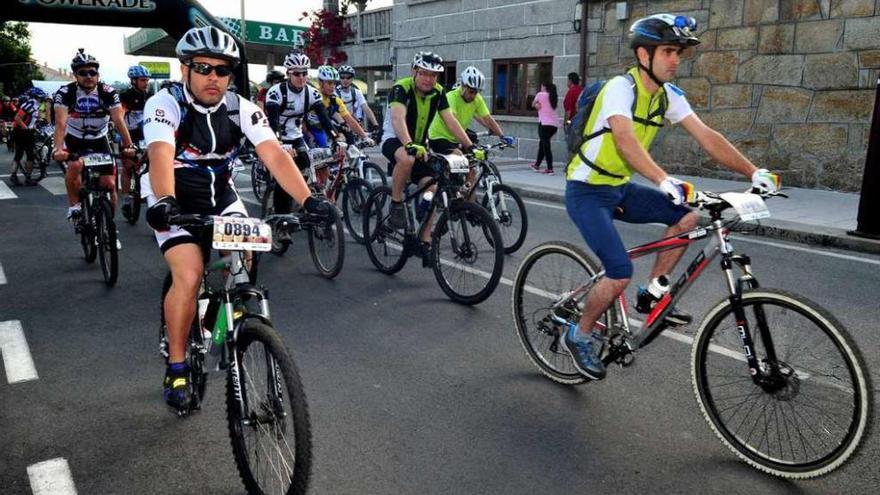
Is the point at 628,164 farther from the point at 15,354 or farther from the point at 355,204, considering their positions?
the point at 355,204

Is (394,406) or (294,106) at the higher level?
(294,106)

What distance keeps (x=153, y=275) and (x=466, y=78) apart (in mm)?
3689

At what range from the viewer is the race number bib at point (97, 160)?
6.73 metres

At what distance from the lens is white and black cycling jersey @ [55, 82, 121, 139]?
24.9 ft

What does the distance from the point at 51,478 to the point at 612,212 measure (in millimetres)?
3034

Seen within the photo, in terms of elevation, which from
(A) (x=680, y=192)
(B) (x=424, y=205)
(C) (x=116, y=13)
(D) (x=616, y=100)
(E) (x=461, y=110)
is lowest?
(B) (x=424, y=205)

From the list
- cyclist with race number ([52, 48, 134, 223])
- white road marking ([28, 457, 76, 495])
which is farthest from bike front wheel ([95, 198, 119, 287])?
white road marking ([28, 457, 76, 495])

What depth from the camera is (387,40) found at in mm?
25625

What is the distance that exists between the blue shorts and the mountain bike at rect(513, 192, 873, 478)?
0.18m

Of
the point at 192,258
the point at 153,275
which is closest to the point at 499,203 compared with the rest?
the point at 153,275

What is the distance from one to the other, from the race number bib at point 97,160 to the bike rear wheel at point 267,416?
15.5 ft

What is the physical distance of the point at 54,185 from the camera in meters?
14.1

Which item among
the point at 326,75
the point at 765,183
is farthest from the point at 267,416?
the point at 326,75

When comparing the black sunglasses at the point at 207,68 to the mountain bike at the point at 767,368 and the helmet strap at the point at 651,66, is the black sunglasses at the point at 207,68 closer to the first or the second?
the helmet strap at the point at 651,66
